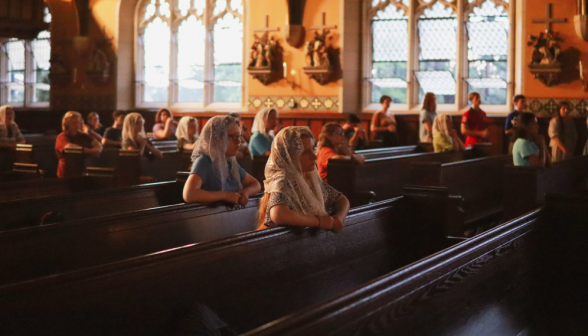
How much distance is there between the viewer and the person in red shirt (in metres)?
9.95

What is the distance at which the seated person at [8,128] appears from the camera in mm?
8656

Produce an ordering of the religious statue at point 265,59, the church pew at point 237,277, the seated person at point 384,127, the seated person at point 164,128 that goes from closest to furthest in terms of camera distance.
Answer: the church pew at point 237,277
the seated person at point 164,128
the seated person at point 384,127
the religious statue at point 265,59

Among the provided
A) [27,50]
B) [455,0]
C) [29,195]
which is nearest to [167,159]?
[29,195]

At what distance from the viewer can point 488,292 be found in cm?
293

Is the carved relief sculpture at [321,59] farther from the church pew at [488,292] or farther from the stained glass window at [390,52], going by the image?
the church pew at [488,292]

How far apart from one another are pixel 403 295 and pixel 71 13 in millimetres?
15268

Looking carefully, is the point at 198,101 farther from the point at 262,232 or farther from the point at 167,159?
the point at 262,232

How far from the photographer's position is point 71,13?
15.8m

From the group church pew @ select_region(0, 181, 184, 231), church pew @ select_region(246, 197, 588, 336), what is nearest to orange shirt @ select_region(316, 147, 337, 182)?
church pew @ select_region(0, 181, 184, 231)

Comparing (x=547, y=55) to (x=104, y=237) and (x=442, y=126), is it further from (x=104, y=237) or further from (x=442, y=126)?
(x=104, y=237)

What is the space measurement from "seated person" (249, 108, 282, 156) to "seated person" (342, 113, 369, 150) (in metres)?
2.87

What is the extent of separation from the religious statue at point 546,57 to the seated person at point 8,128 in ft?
25.1

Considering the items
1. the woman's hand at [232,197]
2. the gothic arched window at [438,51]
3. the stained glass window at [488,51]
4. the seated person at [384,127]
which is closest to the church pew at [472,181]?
the woman's hand at [232,197]

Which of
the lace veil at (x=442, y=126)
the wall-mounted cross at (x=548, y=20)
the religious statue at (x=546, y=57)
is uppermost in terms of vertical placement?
Result: the wall-mounted cross at (x=548, y=20)
